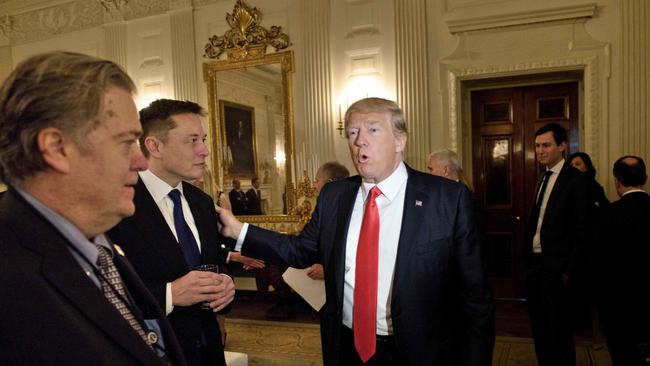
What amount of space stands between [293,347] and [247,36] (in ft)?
12.7

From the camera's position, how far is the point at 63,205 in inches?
33.0

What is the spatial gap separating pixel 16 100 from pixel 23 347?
0.42 meters

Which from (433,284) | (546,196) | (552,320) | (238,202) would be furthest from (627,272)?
(238,202)

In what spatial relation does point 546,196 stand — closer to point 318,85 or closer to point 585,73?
point 585,73

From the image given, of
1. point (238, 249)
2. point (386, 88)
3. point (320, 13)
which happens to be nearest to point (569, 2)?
point (386, 88)

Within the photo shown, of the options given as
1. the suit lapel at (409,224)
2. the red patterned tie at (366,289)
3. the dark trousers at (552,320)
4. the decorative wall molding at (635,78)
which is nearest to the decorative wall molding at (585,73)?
the decorative wall molding at (635,78)

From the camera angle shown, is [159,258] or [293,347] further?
[293,347]

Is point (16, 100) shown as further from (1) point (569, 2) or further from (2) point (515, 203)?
(2) point (515, 203)

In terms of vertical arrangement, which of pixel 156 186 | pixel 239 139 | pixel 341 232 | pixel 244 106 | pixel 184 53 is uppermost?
pixel 184 53

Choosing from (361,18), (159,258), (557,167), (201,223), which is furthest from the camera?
(361,18)

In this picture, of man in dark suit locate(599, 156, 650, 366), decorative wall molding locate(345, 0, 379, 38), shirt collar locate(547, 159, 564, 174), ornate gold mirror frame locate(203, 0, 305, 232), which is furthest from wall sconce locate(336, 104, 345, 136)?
man in dark suit locate(599, 156, 650, 366)

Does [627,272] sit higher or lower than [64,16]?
lower

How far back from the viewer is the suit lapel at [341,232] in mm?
1869

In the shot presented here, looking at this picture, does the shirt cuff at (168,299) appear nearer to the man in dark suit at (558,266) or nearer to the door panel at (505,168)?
the man in dark suit at (558,266)
